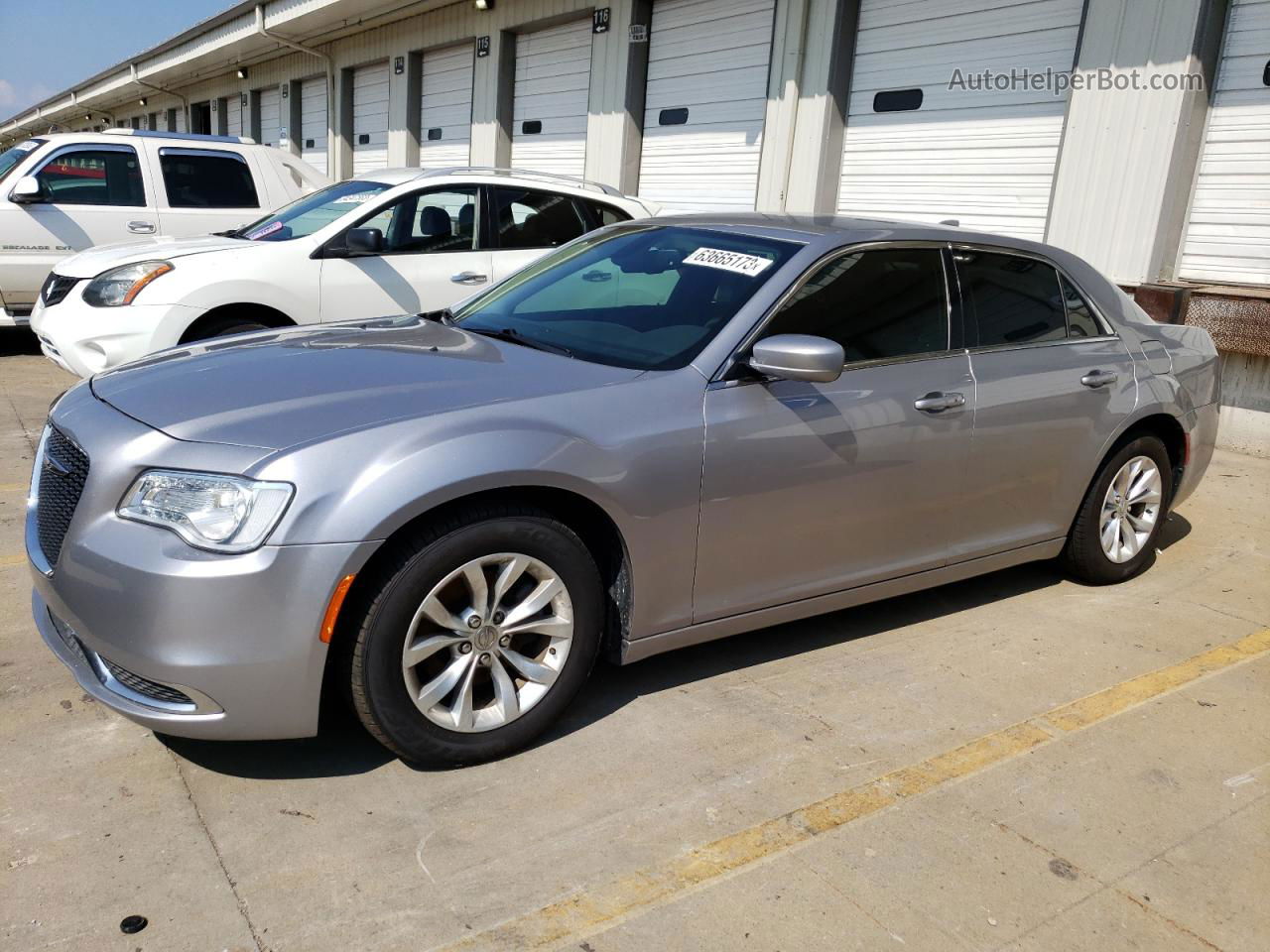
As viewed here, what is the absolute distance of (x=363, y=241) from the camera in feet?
21.5

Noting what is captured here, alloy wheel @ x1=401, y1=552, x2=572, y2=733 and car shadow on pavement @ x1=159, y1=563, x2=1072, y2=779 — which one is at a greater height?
alloy wheel @ x1=401, y1=552, x2=572, y2=733

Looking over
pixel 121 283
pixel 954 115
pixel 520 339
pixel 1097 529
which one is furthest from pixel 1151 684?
pixel 954 115

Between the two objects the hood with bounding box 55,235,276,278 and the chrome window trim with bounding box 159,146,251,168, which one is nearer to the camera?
the hood with bounding box 55,235,276,278

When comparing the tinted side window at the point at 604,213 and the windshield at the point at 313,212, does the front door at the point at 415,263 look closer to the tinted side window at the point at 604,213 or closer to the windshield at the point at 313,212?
the windshield at the point at 313,212

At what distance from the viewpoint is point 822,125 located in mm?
10328

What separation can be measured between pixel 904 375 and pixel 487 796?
2047 mm

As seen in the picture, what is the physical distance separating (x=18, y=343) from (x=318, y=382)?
9.15m

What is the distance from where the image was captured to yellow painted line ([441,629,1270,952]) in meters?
2.44

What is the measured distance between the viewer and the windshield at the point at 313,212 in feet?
22.6

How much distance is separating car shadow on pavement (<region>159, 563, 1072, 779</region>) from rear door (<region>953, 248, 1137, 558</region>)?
460 mm

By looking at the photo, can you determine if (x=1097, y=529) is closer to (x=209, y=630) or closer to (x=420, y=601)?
(x=420, y=601)

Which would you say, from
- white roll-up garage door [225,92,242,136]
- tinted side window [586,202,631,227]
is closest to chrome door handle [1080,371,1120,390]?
tinted side window [586,202,631,227]

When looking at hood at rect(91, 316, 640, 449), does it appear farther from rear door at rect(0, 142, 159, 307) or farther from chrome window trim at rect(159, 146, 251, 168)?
chrome window trim at rect(159, 146, 251, 168)

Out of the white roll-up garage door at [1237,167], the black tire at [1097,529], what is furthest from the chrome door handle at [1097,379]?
the white roll-up garage door at [1237,167]
